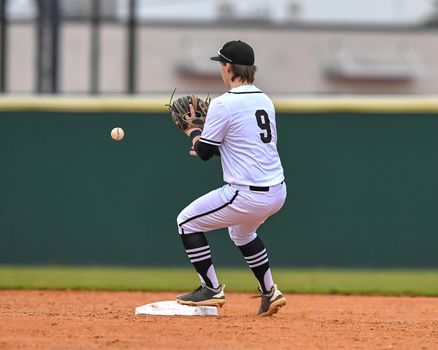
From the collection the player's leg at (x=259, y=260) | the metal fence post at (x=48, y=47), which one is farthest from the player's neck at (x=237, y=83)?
the metal fence post at (x=48, y=47)

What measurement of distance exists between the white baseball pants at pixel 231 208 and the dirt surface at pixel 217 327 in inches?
22.9

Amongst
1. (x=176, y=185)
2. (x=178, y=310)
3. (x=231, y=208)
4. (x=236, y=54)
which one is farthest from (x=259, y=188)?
(x=176, y=185)

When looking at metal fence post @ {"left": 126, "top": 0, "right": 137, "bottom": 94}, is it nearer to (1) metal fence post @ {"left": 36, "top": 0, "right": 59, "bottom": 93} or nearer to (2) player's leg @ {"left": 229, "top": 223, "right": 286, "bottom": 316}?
(1) metal fence post @ {"left": 36, "top": 0, "right": 59, "bottom": 93}

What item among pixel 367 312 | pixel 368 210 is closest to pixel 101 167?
pixel 368 210

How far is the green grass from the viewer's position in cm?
972

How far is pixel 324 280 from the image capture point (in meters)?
10.7

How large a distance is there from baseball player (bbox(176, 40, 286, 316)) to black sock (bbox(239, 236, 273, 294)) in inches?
9.3

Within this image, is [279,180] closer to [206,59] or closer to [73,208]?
[73,208]

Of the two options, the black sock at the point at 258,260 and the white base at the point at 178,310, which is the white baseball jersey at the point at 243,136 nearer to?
the black sock at the point at 258,260

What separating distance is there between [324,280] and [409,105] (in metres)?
2.35

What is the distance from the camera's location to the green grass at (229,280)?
383 inches

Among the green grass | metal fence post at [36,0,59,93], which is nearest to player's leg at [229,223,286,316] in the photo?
the green grass

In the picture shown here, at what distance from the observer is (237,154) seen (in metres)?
6.61

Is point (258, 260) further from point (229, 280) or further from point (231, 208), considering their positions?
point (229, 280)
